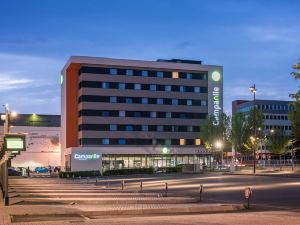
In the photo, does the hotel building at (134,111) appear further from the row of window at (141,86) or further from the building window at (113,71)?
the row of window at (141,86)

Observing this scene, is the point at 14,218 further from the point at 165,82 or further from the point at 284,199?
the point at 165,82

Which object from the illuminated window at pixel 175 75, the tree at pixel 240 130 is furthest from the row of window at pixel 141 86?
the tree at pixel 240 130

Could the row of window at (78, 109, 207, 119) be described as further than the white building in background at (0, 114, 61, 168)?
No

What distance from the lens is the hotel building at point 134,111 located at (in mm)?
104750

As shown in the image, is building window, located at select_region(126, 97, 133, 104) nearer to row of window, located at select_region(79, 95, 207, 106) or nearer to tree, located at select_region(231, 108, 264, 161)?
row of window, located at select_region(79, 95, 207, 106)

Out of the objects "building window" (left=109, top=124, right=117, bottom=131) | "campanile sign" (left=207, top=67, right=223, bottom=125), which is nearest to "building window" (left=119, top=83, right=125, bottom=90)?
"building window" (left=109, top=124, right=117, bottom=131)

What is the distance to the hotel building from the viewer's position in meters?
105

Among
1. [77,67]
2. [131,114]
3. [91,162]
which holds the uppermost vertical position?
Answer: [77,67]

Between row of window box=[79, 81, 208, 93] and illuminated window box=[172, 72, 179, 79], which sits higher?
illuminated window box=[172, 72, 179, 79]

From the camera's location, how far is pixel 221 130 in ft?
322

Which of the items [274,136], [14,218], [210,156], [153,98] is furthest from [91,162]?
[14,218]

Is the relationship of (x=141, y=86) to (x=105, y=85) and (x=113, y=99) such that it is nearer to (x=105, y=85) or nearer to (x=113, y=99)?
(x=113, y=99)

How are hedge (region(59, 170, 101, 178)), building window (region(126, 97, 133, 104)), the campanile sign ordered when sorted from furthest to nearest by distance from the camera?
the campanile sign, building window (region(126, 97, 133, 104)), hedge (region(59, 170, 101, 178))

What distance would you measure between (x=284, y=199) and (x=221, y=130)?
2761 inches
